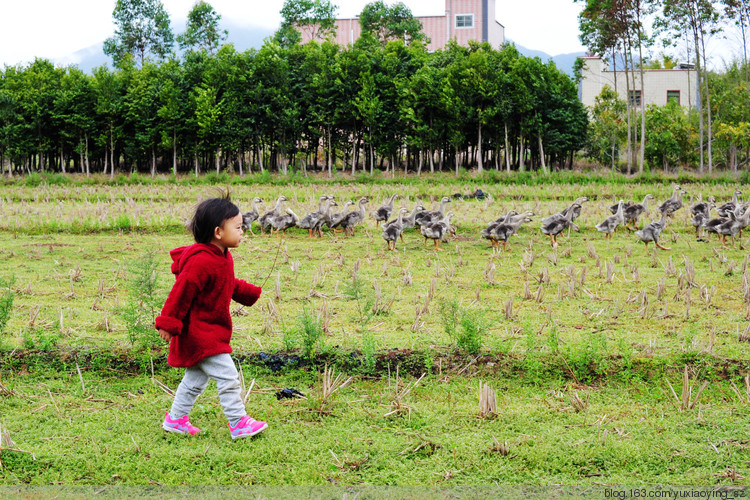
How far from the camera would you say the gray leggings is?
197 inches

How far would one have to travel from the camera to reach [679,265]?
1276 centimetres

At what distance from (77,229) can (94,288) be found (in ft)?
24.0

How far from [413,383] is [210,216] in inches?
91.4

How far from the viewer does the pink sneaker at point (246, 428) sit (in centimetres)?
502

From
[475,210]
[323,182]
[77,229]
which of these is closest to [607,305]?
[475,210]

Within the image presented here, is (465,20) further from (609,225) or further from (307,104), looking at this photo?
(609,225)

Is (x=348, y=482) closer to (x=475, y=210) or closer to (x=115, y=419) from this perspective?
(x=115, y=419)

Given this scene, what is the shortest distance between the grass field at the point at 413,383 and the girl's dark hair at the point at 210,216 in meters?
1.48

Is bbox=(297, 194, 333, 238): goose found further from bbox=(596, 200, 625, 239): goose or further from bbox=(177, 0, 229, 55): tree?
bbox=(177, 0, 229, 55): tree

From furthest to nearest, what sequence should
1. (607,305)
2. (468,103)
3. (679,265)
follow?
(468,103) → (679,265) → (607,305)

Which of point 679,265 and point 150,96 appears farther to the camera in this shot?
point 150,96

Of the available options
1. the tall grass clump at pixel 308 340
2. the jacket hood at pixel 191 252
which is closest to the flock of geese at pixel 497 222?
the tall grass clump at pixel 308 340

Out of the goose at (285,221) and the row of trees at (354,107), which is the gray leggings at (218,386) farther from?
the row of trees at (354,107)

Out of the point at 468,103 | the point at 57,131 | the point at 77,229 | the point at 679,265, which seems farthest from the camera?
the point at 57,131
